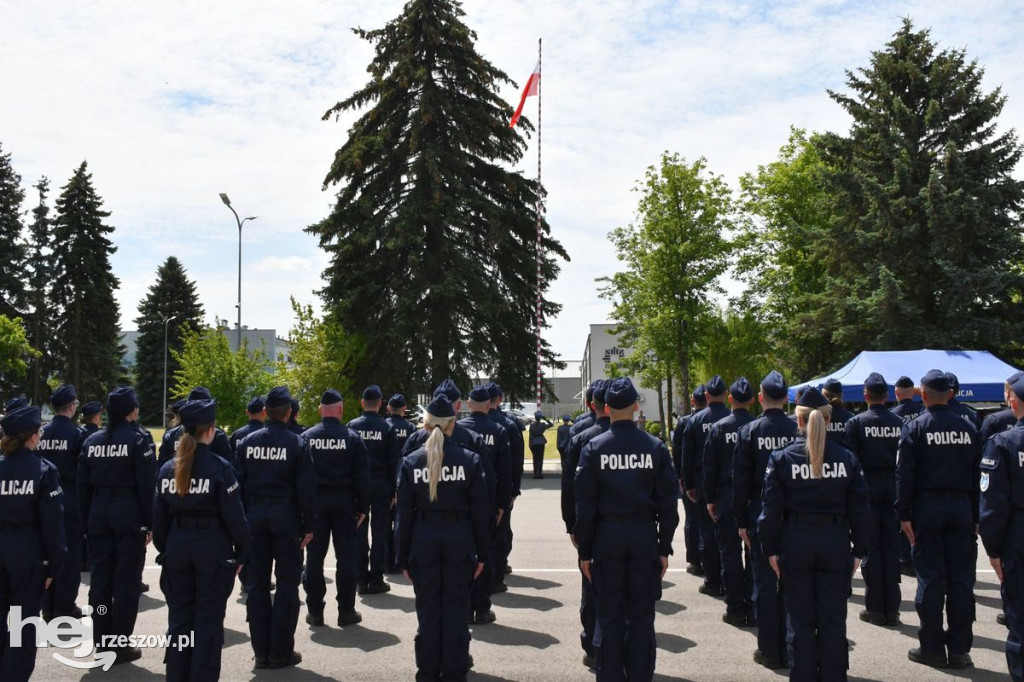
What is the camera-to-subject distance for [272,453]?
686cm

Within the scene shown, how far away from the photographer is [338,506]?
317 inches

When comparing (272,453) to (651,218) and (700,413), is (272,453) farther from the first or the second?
(651,218)

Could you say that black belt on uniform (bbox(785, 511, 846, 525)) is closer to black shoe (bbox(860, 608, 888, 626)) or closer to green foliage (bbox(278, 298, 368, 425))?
black shoe (bbox(860, 608, 888, 626))

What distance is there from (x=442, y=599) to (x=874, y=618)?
4.67 m

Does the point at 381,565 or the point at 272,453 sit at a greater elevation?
the point at 272,453

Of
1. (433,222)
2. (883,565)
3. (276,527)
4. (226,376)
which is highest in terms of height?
(433,222)

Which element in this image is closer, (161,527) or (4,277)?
(161,527)

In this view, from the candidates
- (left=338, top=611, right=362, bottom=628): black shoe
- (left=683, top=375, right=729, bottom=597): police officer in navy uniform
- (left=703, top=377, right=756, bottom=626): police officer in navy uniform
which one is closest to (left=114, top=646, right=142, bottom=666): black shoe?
(left=338, top=611, right=362, bottom=628): black shoe

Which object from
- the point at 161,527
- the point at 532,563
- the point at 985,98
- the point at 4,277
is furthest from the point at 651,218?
the point at 4,277

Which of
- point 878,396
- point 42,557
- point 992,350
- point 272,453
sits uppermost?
point 992,350

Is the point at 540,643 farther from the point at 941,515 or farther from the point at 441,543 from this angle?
the point at 941,515

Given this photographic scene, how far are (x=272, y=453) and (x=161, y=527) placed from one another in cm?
132

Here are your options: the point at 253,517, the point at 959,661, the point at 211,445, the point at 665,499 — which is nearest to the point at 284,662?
the point at 253,517

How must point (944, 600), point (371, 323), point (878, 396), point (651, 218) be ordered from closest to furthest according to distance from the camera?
point (944, 600), point (878, 396), point (371, 323), point (651, 218)
